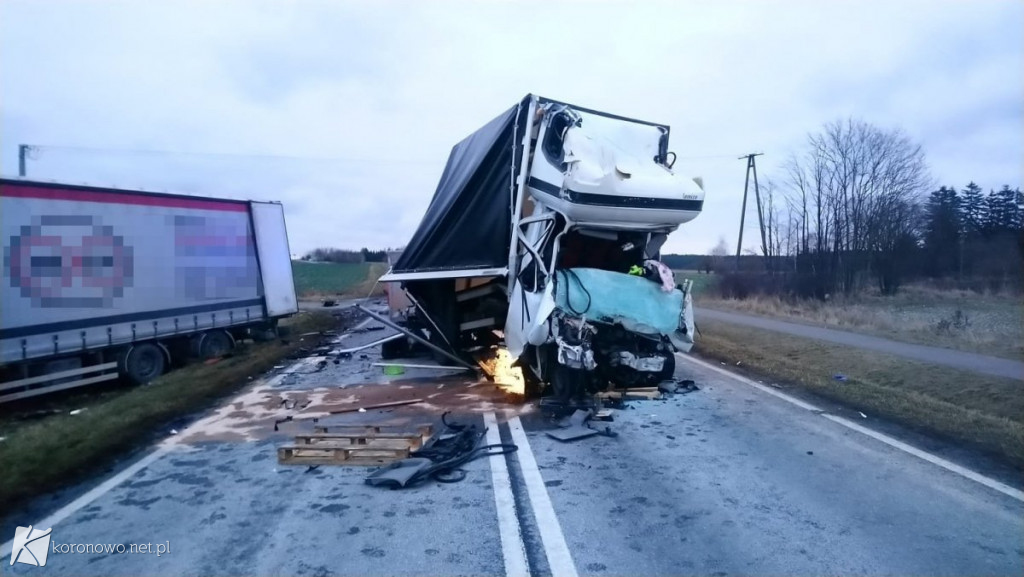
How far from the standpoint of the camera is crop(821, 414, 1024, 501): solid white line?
487cm

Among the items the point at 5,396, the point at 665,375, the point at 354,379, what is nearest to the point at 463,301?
the point at 354,379

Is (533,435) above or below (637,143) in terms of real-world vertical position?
below

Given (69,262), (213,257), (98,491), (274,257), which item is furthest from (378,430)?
(274,257)

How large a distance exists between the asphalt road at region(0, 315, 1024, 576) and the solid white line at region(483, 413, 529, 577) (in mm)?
17

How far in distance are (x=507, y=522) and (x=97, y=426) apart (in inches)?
217

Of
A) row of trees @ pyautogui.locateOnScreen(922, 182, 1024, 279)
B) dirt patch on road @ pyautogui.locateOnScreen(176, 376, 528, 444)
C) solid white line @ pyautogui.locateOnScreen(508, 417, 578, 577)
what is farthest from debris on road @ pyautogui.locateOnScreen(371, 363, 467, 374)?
row of trees @ pyautogui.locateOnScreen(922, 182, 1024, 279)

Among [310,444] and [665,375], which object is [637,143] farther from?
[310,444]

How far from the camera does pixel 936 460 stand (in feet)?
18.5

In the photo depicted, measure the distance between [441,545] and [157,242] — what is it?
32.6ft

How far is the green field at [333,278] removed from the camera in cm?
4578

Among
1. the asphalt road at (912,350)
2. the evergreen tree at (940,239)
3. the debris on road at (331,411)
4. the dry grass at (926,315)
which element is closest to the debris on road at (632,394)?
the debris on road at (331,411)

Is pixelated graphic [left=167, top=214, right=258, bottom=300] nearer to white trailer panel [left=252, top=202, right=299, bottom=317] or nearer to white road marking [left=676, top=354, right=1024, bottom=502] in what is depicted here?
white trailer panel [left=252, top=202, right=299, bottom=317]

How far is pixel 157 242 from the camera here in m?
11.6

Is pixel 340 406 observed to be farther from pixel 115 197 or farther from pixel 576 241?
pixel 115 197
